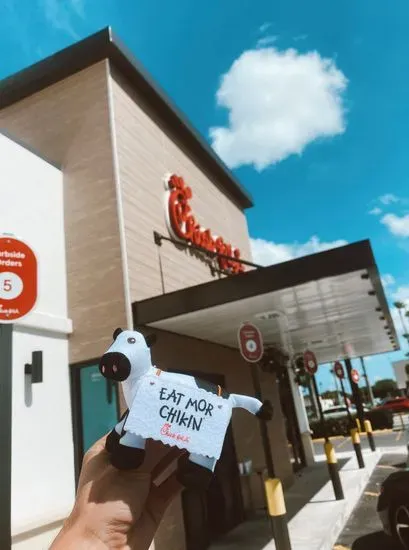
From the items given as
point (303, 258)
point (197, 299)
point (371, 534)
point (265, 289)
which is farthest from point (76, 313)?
point (371, 534)

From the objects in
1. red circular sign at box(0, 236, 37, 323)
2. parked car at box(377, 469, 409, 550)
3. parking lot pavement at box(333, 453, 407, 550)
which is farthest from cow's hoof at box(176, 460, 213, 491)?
parking lot pavement at box(333, 453, 407, 550)

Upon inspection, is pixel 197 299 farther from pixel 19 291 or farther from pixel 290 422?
pixel 290 422

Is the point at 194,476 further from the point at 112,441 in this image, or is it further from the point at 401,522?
the point at 401,522

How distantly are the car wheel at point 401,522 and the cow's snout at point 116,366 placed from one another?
20.3 ft

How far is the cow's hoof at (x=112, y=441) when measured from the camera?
5.34 feet

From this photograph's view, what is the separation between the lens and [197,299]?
6918 millimetres

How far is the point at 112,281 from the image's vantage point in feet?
25.1

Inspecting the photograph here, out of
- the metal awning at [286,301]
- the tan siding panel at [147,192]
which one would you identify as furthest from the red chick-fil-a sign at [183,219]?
the metal awning at [286,301]

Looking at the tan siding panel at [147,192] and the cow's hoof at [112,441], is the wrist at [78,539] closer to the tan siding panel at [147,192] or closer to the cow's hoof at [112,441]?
the cow's hoof at [112,441]

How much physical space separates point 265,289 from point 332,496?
6640 millimetres

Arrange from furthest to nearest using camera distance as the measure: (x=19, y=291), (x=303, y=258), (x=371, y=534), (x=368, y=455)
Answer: (x=368, y=455)
(x=371, y=534)
(x=303, y=258)
(x=19, y=291)

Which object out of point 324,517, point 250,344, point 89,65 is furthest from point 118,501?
point 89,65

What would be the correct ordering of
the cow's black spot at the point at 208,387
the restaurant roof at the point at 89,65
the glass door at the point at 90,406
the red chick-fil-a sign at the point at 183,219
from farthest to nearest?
the red chick-fil-a sign at the point at 183,219 < the restaurant roof at the point at 89,65 < the glass door at the point at 90,406 < the cow's black spot at the point at 208,387

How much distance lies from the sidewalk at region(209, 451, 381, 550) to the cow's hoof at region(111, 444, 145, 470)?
6548mm
